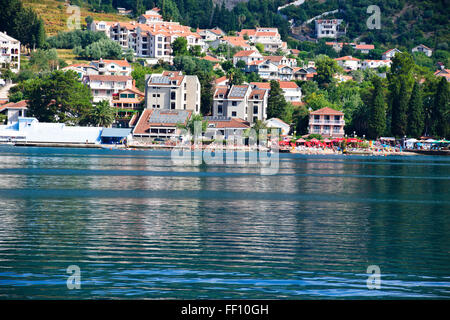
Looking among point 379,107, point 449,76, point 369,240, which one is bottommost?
point 369,240

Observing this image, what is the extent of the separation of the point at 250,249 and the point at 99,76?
98.4 m

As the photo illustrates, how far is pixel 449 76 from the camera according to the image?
163m

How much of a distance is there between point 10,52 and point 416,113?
77462mm

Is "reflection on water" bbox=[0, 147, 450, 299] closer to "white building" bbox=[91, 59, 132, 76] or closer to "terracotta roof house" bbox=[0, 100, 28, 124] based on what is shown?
"terracotta roof house" bbox=[0, 100, 28, 124]

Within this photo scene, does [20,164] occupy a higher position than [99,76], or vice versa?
[99,76]

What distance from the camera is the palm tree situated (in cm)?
10303

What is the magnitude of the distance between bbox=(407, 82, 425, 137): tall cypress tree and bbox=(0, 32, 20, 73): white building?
7322 centimetres

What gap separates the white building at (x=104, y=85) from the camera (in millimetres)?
115119

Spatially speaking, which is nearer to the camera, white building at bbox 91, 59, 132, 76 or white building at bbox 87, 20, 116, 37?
white building at bbox 91, 59, 132, 76

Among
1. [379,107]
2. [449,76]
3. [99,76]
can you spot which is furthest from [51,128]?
[449,76]

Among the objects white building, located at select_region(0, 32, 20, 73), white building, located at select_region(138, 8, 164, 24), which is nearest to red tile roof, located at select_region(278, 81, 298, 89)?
white building, located at select_region(0, 32, 20, 73)

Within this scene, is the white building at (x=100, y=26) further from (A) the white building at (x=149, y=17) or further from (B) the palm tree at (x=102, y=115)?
(B) the palm tree at (x=102, y=115)
